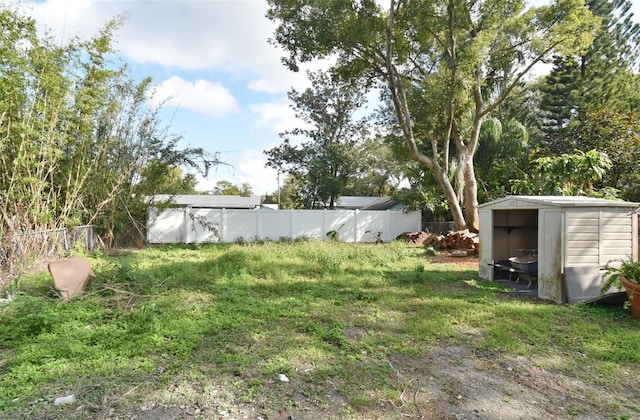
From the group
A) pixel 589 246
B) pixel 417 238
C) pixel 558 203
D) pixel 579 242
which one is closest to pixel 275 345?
pixel 558 203

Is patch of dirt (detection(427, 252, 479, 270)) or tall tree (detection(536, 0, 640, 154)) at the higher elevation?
tall tree (detection(536, 0, 640, 154))

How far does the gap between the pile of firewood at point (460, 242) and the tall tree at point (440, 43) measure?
73 cm

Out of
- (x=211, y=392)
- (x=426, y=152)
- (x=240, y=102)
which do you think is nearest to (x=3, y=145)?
(x=211, y=392)

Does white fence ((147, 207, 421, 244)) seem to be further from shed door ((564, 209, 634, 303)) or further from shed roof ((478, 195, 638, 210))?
shed door ((564, 209, 634, 303))

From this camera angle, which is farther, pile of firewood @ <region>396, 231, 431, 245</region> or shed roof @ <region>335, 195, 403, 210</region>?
shed roof @ <region>335, 195, 403, 210</region>

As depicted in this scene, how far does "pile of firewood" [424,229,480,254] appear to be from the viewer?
901cm

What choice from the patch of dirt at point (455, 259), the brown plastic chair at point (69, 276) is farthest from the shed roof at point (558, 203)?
the brown plastic chair at point (69, 276)

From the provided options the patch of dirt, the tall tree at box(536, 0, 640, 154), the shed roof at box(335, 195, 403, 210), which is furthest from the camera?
the shed roof at box(335, 195, 403, 210)

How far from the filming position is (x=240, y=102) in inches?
400

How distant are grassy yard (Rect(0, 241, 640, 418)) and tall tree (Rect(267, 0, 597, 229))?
6135 millimetres

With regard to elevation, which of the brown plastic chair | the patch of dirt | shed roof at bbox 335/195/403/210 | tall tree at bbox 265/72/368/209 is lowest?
the patch of dirt

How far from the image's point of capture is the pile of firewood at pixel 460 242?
355 inches

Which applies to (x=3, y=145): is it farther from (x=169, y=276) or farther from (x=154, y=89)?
(x=154, y=89)

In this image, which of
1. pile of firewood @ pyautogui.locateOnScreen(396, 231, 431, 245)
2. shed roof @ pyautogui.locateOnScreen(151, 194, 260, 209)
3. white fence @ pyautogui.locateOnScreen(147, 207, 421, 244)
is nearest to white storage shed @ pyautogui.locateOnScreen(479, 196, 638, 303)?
pile of firewood @ pyautogui.locateOnScreen(396, 231, 431, 245)
